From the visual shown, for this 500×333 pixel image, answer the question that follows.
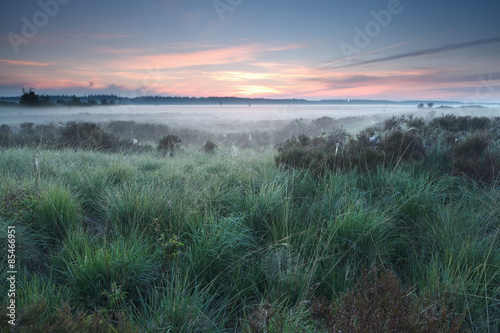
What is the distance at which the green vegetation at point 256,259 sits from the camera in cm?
173

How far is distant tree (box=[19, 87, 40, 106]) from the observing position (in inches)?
865

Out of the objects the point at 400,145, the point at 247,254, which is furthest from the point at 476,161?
the point at 247,254

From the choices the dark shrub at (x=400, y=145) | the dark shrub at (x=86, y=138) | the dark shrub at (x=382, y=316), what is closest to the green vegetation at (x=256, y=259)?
the dark shrub at (x=382, y=316)

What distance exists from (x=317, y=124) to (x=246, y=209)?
77.2 ft

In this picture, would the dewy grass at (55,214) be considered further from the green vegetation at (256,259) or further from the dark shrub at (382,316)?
the dark shrub at (382,316)

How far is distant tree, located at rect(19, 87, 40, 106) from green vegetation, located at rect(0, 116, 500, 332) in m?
22.3

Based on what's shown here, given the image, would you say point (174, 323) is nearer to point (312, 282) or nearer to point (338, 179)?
point (312, 282)

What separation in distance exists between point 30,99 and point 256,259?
27.2 m

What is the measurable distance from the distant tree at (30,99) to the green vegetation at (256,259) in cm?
2234

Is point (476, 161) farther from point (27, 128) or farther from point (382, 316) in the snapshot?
point (27, 128)

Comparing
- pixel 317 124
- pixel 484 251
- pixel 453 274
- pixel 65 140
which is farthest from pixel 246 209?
pixel 317 124

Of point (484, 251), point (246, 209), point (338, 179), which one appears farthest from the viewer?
point (338, 179)

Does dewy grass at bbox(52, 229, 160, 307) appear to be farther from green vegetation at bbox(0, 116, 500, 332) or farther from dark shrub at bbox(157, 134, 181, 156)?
dark shrub at bbox(157, 134, 181, 156)

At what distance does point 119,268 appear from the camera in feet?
7.93
